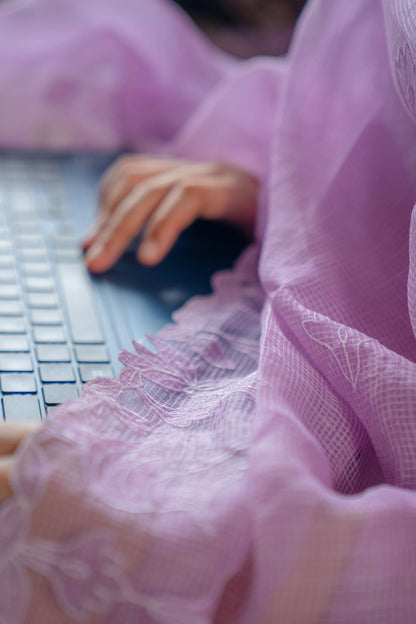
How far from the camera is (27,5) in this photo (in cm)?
84

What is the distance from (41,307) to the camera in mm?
482

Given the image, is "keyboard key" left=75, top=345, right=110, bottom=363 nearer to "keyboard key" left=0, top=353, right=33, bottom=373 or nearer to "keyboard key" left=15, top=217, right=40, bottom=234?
"keyboard key" left=0, top=353, right=33, bottom=373

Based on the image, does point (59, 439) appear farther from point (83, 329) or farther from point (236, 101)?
point (236, 101)

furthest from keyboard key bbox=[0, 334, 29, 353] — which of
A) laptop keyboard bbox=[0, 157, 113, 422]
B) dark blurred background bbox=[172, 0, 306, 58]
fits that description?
dark blurred background bbox=[172, 0, 306, 58]

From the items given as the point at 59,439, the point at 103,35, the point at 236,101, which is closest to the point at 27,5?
the point at 103,35

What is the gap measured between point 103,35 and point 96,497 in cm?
68

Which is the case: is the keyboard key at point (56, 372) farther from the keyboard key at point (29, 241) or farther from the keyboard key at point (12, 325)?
the keyboard key at point (29, 241)

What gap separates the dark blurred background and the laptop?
1.80 ft

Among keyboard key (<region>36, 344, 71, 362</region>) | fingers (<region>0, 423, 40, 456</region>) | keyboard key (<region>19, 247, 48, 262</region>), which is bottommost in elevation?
keyboard key (<region>19, 247, 48, 262</region>)

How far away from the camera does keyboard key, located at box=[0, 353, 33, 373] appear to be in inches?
15.9

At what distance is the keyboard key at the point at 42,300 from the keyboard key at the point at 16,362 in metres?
0.07

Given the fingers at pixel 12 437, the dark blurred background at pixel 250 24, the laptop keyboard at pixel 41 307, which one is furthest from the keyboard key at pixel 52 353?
the dark blurred background at pixel 250 24

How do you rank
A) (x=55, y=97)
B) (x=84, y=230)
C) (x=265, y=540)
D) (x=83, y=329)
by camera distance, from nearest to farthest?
(x=265, y=540) → (x=83, y=329) → (x=84, y=230) → (x=55, y=97)

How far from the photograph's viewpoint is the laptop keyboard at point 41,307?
39 centimetres
